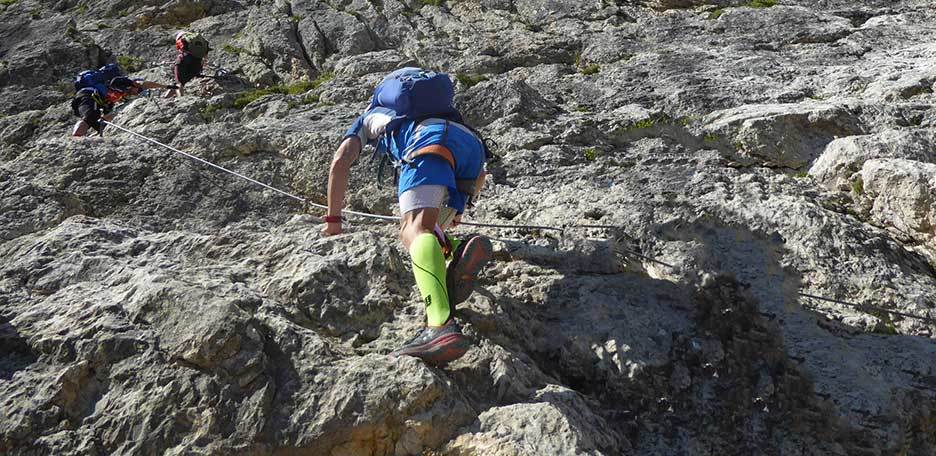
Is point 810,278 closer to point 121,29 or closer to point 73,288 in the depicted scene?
point 73,288

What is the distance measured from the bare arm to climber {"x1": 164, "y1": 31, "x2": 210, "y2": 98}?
816cm

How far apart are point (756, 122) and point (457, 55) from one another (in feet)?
19.3

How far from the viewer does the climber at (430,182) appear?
15.4 ft

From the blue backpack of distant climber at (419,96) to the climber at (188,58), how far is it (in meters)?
8.37

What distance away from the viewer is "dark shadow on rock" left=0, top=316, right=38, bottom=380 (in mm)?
4797

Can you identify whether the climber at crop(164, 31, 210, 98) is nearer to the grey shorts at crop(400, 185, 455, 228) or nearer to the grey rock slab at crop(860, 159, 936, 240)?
the grey shorts at crop(400, 185, 455, 228)

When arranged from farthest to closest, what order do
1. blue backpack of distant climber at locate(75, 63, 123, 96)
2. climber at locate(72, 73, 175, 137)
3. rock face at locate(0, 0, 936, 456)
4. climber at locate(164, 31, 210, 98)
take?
climber at locate(164, 31, 210, 98) < blue backpack of distant climber at locate(75, 63, 123, 96) < climber at locate(72, 73, 175, 137) < rock face at locate(0, 0, 936, 456)

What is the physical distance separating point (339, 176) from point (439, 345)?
180 centimetres

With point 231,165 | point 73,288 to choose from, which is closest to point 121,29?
point 231,165

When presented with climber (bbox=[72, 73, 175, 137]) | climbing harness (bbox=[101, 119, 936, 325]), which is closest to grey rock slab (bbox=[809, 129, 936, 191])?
climbing harness (bbox=[101, 119, 936, 325])

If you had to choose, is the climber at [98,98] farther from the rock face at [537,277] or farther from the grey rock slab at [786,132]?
the grey rock slab at [786,132]

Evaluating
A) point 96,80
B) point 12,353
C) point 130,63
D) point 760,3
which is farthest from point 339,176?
point 130,63

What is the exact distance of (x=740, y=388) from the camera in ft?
16.0

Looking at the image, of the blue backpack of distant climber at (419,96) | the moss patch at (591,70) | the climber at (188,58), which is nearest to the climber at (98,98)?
the climber at (188,58)
